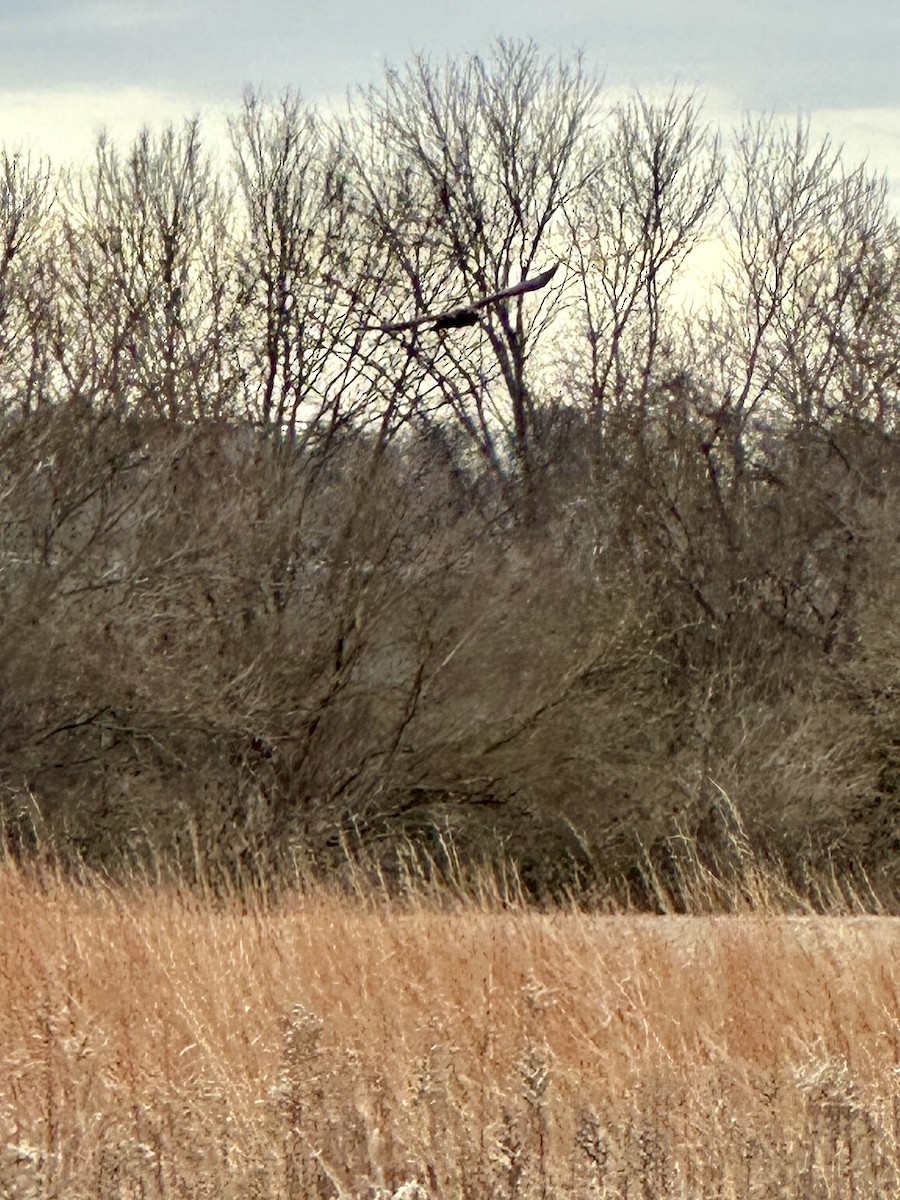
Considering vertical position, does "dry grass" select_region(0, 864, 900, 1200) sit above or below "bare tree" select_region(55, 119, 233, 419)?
below

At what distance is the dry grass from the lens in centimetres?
451

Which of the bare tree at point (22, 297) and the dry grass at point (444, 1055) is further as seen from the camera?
the bare tree at point (22, 297)

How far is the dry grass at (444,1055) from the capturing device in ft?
14.8

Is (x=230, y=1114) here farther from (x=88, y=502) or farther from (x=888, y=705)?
(x=888, y=705)

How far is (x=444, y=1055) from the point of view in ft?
18.0

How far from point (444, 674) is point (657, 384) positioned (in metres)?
6.90

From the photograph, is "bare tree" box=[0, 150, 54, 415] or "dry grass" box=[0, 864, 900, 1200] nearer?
"dry grass" box=[0, 864, 900, 1200]

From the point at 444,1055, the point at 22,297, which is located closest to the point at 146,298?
the point at 22,297

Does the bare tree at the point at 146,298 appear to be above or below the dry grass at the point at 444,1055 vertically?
above

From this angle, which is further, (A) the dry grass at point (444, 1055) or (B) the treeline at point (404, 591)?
(B) the treeline at point (404, 591)

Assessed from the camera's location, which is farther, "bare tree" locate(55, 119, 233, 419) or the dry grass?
"bare tree" locate(55, 119, 233, 419)

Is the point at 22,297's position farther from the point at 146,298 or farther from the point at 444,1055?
the point at 444,1055

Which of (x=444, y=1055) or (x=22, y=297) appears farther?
(x=22, y=297)

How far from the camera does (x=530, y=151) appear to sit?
26.3m
